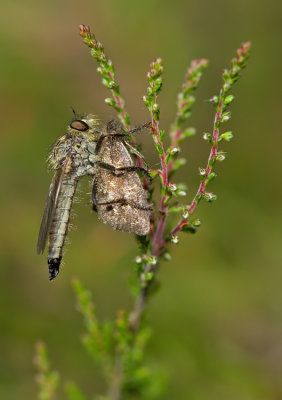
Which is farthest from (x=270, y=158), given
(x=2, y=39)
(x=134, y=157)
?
(x=2, y=39)

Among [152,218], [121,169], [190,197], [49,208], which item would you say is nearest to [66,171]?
[49,208]

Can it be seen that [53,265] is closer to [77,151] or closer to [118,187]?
[118,187]

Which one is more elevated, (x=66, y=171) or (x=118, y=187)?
(x=66, y=171)

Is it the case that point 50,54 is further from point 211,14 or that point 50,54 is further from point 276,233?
point 276,233

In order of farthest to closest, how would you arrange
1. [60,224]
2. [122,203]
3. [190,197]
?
[190,197], [60,224], [122,203]

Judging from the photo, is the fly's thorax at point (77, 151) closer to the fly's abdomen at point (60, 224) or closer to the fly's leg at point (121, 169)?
the fly's abdomen at point (60, 224)
